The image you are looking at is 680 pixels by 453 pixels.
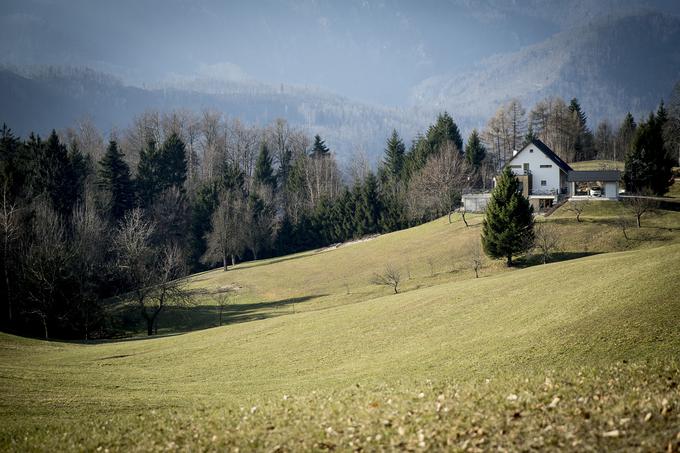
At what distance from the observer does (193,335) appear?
39906 mm

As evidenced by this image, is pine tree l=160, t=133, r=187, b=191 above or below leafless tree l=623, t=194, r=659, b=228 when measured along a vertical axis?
above

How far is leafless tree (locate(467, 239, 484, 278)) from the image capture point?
2206 inches

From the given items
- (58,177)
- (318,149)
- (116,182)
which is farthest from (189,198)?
(318,149)

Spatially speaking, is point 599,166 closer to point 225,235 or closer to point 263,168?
point 225,235

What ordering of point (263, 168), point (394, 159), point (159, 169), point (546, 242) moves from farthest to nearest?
point (394, 159), point (263, 168), point (159, 169), point (546, 242)

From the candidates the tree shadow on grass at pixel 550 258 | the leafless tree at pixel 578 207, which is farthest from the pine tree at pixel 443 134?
the tree shadow on grass at pixel 550 258

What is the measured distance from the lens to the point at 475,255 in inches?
2325

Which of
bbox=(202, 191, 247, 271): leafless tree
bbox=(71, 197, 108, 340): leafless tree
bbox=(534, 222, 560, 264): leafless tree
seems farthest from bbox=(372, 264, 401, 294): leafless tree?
bbox=(202, 191, 247, 271): leafless tree

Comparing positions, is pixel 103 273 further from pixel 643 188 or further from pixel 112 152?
pixel 643 188

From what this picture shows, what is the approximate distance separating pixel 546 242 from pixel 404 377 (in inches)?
1609

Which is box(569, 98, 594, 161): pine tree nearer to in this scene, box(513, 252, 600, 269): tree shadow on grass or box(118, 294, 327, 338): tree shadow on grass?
box(513, 252, 600, 269): tree shadow on grass

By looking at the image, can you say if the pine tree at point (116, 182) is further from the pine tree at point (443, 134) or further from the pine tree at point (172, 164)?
the pine tree at point (443, 134)

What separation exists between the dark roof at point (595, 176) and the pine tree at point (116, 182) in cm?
7585

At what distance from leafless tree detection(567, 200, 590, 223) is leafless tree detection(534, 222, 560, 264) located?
5749mm
